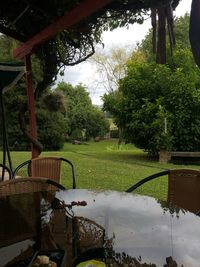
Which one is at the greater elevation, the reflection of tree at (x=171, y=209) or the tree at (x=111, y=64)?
the tree at (x=111, y=64)

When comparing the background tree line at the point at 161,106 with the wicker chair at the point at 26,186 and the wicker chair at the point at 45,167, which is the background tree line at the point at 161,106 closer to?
the wicker chair at the point at 45,167

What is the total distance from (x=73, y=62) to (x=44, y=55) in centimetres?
47

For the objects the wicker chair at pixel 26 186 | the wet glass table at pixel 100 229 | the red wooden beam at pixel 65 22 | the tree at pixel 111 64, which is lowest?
the wet glass table at pixel 100 229

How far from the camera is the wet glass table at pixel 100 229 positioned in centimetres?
149

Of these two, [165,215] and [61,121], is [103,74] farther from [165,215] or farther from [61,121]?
[165,215]

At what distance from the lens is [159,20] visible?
3.21 metres

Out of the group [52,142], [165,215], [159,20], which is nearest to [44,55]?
[159,20]

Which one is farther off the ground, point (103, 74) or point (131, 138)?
point (103, 74)

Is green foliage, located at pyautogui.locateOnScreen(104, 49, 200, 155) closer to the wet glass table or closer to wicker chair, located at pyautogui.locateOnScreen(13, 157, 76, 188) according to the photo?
wicker chair, located at pyautogui.locateOnScreen(13, 157, 76, 188)

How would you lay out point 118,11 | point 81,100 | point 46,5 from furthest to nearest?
point 81,100, point 118,11, point 46,5

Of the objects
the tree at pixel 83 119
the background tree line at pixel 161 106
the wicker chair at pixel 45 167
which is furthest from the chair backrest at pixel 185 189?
the tree at pixel 83 119

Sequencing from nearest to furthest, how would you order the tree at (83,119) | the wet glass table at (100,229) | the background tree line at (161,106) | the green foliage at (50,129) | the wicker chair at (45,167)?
the wet glass table at (100,229) < the wicker chair at (45,167) < the background tree line at (161,106) < the green foliage at (50,129) < the tree at (83,119)

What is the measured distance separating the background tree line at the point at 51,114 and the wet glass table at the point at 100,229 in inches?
127

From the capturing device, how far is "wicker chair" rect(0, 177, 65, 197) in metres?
2.49
